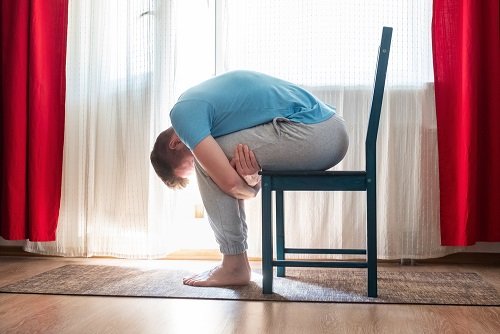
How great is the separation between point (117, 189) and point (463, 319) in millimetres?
1704

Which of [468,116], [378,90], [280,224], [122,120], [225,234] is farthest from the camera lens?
[122,120]

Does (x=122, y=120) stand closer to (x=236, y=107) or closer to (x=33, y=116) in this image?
(x=33, y=116)

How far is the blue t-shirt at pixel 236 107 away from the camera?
193 cm

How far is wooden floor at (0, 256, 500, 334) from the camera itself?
152 centimetres

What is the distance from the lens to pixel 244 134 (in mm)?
1985

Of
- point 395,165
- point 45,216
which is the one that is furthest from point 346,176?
point 45,216

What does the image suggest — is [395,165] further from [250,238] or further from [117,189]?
[117,189]

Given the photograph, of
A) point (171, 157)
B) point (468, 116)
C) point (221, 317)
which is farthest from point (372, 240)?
point (468, 116)

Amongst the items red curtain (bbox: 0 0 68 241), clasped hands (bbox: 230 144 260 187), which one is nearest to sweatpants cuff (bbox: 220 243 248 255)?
clasped hands (bbox: 230 144 260 187)

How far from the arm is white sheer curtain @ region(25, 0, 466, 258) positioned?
817 mm

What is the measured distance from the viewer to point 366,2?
9.02 feet

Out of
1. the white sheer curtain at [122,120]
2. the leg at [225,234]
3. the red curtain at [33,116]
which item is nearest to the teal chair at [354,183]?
the leg at [225,234]

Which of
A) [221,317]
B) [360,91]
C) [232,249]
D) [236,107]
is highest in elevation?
[360,91]

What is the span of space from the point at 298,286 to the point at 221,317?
20.2 inches
